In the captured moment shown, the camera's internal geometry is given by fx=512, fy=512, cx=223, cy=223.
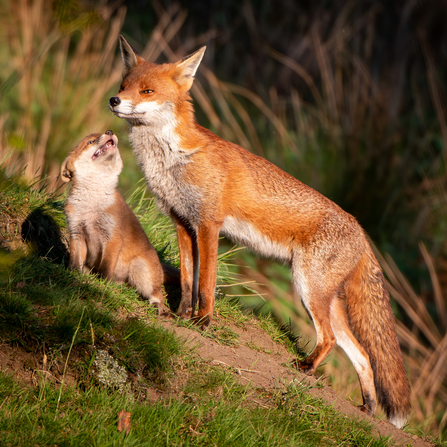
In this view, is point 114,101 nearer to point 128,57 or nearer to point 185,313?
point 128,57

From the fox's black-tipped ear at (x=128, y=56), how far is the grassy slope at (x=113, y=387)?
1999 millimetres

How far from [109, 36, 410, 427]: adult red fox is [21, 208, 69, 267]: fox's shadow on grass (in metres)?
1.17

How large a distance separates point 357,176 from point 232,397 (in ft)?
16.7

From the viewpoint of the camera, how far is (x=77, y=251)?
14.9ft

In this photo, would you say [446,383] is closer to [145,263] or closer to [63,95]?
[145,263]

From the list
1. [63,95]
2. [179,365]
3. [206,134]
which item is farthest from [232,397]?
[63,95]

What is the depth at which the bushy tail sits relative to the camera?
4.58 m

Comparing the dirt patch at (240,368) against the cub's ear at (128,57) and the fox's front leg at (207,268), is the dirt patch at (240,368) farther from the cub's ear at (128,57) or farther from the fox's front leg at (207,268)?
the cub's ear at (128,57)

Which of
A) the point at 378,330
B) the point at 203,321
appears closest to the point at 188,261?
the point at 203,321

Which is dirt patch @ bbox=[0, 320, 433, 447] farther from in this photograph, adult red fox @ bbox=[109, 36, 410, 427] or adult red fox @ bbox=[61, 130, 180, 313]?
adult red fox @ bbox=[61, 130, 180, 313]

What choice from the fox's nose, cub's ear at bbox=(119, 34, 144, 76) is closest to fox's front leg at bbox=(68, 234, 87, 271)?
the fox's nose

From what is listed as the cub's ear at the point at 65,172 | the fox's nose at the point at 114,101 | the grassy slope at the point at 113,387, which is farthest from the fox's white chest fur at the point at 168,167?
the grassy slope at the point at 113,387

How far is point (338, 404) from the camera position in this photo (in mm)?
4016

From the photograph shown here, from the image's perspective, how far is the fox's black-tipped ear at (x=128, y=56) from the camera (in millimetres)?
4707
